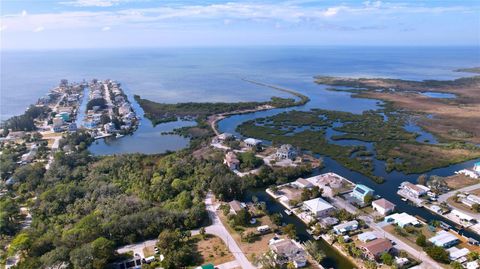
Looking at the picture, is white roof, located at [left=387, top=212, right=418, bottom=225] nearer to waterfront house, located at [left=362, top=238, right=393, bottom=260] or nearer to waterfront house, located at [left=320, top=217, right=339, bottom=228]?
waterfront house, located at [left=362, top=238, right=393, bottom=260]

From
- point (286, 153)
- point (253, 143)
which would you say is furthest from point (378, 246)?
point (253, 143)

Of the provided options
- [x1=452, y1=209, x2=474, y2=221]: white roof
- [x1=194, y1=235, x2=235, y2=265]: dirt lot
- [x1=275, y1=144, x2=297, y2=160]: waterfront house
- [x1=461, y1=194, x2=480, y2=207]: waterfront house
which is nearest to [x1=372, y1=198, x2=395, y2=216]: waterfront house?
[x1=452, y1=209, x2=474, y2=221]: white roof

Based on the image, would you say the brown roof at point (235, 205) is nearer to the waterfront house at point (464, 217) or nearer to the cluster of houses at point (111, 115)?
the waterfront house at point (464, 217)

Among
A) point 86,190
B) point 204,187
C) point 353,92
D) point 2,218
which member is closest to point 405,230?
point 204,187

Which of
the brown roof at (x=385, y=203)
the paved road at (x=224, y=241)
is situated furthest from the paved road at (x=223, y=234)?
the brown roof at (x=385, y=203)

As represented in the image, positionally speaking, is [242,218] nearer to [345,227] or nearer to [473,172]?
[345,227]
